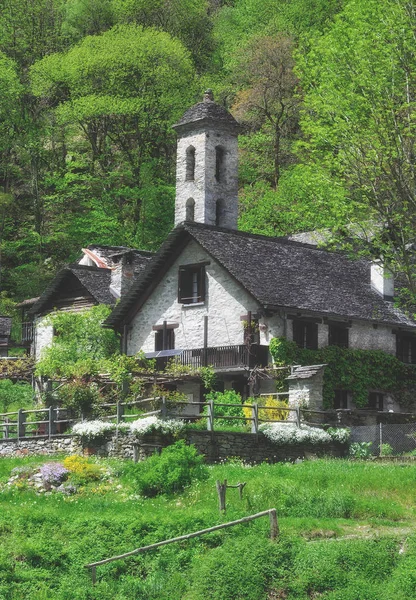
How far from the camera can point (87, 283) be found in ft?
184

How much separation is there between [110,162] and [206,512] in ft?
196

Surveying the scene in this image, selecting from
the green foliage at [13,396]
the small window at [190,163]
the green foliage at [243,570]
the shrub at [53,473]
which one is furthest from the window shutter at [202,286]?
the green foliage at [243,570]

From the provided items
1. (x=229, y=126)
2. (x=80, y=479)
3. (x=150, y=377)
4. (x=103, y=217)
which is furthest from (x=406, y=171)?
(x=103, y=217)

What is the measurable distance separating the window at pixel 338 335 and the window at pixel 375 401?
8.02 ft

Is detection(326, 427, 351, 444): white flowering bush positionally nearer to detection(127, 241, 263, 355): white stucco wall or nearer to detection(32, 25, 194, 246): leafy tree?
detection(127, 241, 263, 355): white stucco wall

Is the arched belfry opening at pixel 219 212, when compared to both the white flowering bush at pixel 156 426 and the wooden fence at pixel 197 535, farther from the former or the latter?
the wooden fence at pixel 197 535

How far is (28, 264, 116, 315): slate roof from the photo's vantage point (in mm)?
55309

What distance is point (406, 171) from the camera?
108 feet

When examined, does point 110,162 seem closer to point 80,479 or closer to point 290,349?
point 290,349

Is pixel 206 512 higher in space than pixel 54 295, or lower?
lower

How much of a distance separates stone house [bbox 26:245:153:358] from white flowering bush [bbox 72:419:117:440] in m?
19.4

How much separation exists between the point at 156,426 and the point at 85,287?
78.0ft

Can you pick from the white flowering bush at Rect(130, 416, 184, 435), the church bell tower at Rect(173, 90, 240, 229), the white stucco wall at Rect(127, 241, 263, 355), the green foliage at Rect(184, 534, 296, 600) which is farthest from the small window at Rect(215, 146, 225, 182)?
the green foliage at Rect(184, 534, 296, 600)

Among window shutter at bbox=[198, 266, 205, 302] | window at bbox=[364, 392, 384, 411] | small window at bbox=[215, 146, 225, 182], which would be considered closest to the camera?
window at bbox=[364, 392, 384, 411]
